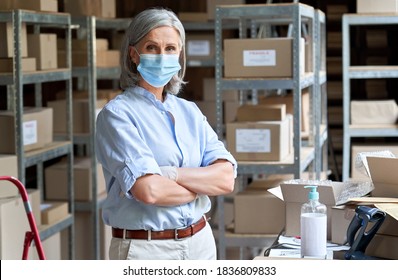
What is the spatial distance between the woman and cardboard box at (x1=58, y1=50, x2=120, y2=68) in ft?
9.42

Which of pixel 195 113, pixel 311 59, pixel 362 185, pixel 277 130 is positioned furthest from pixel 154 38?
pixel 311 59

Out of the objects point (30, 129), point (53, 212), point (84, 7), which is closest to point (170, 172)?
point (30, 129)

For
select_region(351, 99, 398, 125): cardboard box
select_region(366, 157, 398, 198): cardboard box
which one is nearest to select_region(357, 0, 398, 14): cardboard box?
select_region(351, 99, 398, 125): cardboard box

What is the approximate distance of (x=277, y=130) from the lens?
185 inches

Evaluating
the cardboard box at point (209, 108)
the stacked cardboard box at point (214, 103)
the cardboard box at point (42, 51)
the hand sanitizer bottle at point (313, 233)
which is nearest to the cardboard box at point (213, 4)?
the stacked cardboard box at point (214, 103)

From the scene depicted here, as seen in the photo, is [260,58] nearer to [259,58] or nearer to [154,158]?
[259,58]

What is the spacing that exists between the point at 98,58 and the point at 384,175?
3702 mm

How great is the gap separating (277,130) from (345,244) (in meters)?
1.62

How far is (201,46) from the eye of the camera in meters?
7.02

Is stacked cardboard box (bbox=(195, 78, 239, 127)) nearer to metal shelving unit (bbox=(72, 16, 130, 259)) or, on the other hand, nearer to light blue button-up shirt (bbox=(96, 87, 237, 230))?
metal shelving unit (bbox=(72, 16, 130, 259))

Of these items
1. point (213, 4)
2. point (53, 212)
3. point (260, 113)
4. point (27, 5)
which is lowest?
point (53, 212)

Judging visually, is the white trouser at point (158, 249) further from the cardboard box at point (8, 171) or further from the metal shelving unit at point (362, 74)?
the metal shelving unit at point (362, 74)

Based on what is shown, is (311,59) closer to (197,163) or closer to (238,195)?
(238,195)
